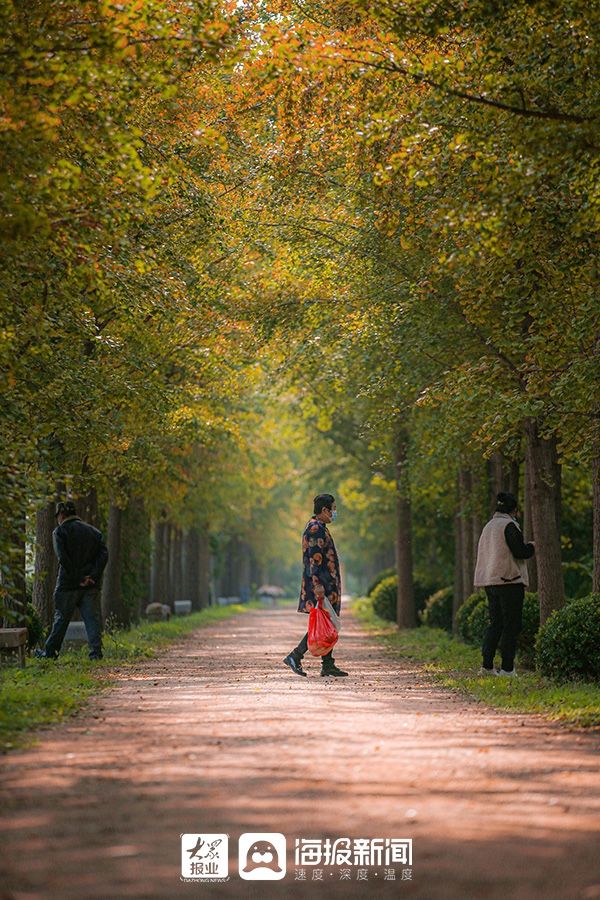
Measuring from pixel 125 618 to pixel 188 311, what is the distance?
9.74 meters

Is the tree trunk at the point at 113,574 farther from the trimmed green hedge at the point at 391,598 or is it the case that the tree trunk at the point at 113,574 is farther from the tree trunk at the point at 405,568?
the trimmed green hedge at the point at 391,598

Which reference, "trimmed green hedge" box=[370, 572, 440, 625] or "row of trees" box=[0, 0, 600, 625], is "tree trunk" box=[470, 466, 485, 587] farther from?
"trimmed green hedge" box=[370, 572, 440, 625]

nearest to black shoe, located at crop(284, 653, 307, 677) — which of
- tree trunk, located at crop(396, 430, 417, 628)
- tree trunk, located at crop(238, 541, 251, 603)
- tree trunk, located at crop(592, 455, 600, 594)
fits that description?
tree trunk, located at crop(592, 455, 600, 594)

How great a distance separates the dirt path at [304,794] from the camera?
558 cm

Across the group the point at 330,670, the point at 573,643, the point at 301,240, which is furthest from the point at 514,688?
the point at 301,240

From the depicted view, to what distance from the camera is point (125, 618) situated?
91.9 ft

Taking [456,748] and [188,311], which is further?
[188,311]

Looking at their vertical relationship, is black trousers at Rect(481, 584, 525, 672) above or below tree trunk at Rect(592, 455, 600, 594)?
below

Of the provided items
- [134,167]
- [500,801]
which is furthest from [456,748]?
[134,167]

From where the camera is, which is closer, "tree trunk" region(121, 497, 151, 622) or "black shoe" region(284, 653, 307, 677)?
"black shoe" region(284, 653, 307, 677)

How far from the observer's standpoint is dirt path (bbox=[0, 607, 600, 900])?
18.3ft

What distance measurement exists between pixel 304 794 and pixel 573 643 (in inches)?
298

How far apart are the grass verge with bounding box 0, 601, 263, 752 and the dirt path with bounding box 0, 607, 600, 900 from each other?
0.92ft

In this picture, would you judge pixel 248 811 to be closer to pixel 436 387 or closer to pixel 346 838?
pixel 346 838
